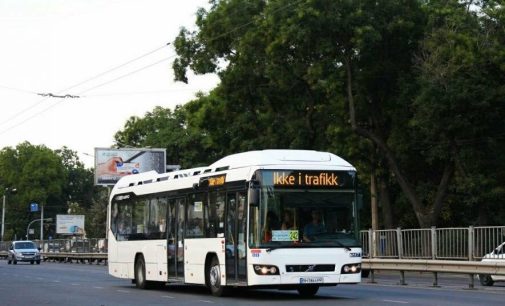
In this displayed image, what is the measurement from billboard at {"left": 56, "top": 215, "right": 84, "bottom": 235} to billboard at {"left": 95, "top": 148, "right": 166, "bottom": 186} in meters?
41.7

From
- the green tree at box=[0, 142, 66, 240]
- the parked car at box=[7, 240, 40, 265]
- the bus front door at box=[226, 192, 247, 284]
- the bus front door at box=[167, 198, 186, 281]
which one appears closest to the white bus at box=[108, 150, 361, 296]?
the bus front door at box=[226, 192, 247, 284]

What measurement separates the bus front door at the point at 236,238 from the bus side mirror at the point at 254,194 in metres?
0.59

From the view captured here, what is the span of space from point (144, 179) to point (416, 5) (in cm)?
2020

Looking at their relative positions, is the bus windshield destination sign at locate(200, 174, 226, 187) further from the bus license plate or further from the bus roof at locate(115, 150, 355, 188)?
the bus license plate

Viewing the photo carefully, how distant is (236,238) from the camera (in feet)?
65.3

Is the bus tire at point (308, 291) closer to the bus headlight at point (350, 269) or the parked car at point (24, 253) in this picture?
the bus headlight at point (350, 269)

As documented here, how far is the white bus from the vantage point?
19.1m

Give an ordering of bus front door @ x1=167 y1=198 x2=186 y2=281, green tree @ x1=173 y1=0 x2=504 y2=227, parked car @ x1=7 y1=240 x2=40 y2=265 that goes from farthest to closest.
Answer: parked car @ x1=7 y1=240 x2=40 y2=265
green tree @ x1=173 y1=0 x2=504 y2=227
bus front door @ x1=167 y1=198 x2=186 y2=281

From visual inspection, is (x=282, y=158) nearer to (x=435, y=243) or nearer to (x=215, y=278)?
(x=215, y=278)

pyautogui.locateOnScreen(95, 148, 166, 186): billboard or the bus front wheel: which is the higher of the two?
pyautogui.locateOnScreen(95, 148, 166, 186): billboard

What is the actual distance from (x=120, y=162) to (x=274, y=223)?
5530 centimetres

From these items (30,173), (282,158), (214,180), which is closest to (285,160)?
(282,158)

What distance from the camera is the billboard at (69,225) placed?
373 feet

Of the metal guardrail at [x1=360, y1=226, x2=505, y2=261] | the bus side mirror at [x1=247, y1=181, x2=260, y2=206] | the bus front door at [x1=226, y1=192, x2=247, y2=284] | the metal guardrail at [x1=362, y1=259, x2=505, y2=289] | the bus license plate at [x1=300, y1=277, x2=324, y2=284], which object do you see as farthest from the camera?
the metal guardrail at [x1=360, y1=226, x2=505, y2=261]
